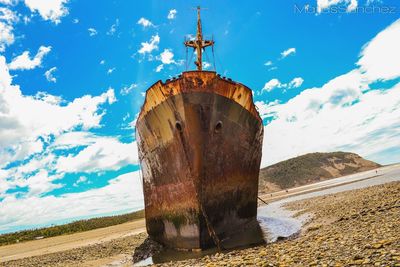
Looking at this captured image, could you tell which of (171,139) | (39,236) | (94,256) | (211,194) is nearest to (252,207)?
(211,194)

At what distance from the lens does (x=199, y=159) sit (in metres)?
9.02

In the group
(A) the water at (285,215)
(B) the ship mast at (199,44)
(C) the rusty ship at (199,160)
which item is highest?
(B) the ship mast at (199,44)

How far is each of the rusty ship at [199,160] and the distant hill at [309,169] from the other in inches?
2125

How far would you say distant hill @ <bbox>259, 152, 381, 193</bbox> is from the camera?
67438mm

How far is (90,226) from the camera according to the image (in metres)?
34.5

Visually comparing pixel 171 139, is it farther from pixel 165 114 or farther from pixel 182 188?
pixel 182 188

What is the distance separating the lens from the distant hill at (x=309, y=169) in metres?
67.4

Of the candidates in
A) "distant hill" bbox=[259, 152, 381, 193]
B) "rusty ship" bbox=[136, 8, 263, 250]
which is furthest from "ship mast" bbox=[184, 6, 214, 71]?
"distant hill" bbox=[259, 152, 381, 193]

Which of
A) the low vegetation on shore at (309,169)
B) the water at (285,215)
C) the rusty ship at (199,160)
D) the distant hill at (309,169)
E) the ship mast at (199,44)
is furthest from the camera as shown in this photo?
the low vegetation on shore at (309,169)

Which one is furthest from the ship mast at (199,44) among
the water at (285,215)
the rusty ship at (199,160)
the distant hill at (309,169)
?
the distant hill at (309,169)

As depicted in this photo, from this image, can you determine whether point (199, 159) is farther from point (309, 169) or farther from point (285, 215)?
point (309, 169)

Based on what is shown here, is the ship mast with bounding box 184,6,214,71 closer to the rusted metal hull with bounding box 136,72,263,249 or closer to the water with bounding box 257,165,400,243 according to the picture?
the rusted metal hull with bounding box 136,72,263,249

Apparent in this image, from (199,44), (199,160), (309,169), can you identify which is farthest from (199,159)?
(309,169)

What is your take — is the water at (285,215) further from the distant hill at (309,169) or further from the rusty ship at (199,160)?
the distant hill at (309,169)
